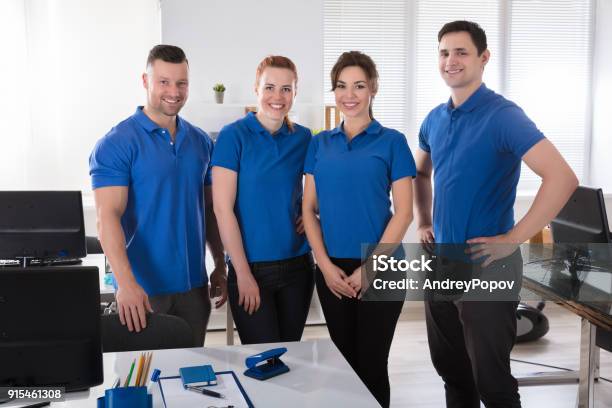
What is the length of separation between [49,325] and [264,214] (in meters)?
1.12

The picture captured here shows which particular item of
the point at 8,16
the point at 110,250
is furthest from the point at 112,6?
the point at 110,250

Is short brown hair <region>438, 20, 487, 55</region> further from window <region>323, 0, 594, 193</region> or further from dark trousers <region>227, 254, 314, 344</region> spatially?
window <region>323, 0, 594, 193</region>

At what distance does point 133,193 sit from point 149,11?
10.1ft

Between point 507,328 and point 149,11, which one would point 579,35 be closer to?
point 149,11

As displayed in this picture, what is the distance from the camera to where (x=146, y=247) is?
2.38 m

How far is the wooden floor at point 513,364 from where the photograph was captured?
3.50 metres

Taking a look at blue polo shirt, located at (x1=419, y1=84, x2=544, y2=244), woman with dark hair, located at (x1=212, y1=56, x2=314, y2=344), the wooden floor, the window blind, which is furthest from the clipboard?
the window blind

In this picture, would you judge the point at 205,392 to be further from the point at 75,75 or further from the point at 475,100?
the point at 75,75

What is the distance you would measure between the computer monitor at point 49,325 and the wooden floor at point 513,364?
2.35 m

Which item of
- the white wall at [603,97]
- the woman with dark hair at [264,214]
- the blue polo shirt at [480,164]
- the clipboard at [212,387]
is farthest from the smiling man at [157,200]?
the white wall at [603,97]

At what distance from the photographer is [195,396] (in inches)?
64.6

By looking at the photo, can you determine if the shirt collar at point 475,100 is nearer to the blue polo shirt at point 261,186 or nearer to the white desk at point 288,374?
the blue polo shirt at point 261,186

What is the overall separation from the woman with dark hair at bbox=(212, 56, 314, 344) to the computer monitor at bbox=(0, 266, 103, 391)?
976 mm

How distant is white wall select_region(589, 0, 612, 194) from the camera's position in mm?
5566
